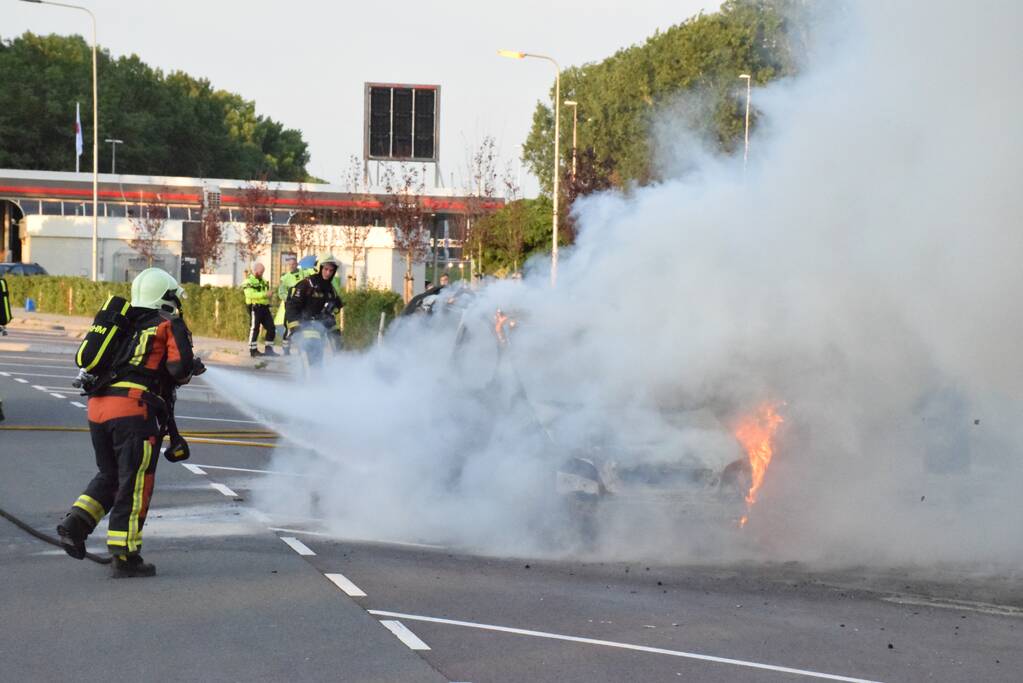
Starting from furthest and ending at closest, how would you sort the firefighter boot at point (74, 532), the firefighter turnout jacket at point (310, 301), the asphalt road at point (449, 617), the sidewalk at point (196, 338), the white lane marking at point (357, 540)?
the sidewalk at point (196, 338)
the firefighter turnout jacket at point (310, 301)
the white lane marking at point (357, 540)
the firefighter boot at point (74, 532)
the asphalt road at point (449, 617)

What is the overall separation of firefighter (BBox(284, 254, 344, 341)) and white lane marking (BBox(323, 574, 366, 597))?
903 centimetres

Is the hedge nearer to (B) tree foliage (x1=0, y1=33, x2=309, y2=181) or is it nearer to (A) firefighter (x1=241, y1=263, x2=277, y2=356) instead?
(A) firefighter (x1=241, y1=263, x2=277, y2=356)

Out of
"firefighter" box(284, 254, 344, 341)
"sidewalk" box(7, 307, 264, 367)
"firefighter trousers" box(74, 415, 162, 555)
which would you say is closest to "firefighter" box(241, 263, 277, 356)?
"sidewalk" box(7, 307, 264, 367)

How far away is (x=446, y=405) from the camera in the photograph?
36.2ft

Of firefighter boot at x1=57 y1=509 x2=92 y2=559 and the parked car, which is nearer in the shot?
firefighter boot at x1=57 y1=509 x2=92 y2=559

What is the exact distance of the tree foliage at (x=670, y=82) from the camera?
11.9m

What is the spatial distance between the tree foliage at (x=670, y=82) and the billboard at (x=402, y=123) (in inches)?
181

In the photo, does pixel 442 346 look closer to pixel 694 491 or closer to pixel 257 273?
pixel 694 491

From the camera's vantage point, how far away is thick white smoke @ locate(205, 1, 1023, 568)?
9.02 meters

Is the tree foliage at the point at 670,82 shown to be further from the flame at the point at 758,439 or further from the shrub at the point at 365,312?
the shrub at the point at 365,312

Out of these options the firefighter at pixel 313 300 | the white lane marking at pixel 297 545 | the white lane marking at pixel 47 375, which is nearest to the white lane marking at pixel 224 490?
the white lane marking at pixel 297 545

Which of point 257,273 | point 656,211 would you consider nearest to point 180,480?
point 656,211

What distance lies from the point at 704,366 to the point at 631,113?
4290 cm

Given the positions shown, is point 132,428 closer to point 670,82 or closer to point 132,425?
point 132,425
